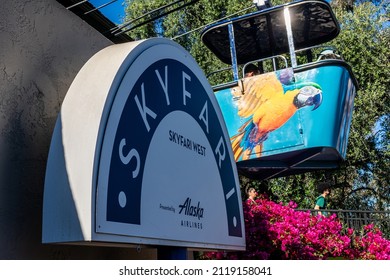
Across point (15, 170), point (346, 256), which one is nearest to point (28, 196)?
point (15, 170)

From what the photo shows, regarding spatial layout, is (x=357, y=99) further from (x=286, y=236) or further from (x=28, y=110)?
(x=28, y=110)

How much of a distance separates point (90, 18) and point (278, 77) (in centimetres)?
366

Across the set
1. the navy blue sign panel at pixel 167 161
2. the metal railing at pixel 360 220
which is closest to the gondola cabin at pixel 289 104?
the navy blue sign panel at pixel 167 161

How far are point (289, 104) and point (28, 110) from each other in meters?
4.51

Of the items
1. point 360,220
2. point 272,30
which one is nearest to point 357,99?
point 360,220

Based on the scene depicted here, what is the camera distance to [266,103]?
7.50 m

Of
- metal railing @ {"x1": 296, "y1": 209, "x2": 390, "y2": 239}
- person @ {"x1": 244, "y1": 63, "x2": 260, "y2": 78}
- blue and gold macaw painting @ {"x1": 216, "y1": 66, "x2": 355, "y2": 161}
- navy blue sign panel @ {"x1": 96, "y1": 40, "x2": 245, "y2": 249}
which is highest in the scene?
person @ {"x1": 244, "y1": 63, "x2": 260, "y2": 78}

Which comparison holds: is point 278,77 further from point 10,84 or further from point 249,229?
point 10,84

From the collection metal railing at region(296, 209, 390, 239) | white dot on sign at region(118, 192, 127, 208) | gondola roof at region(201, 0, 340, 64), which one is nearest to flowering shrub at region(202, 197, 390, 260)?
gondola roof at region(201, 0, 340, 64)

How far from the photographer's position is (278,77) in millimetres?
7508

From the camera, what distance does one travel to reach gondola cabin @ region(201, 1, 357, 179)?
7254 mm

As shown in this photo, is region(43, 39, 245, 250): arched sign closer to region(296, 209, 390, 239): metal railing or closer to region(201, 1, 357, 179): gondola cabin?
region(201, 1, 357, 179): gondola cabin

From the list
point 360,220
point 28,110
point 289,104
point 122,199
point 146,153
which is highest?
point 289,104

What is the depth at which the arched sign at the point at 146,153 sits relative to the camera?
3.09 m
